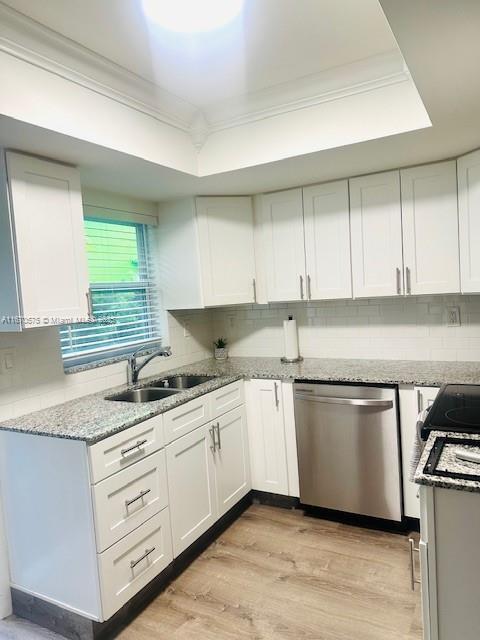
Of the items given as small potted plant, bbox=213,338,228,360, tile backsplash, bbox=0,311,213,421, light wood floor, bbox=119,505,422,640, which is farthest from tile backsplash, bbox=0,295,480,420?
light wood floor, bbox=119,505,422,640

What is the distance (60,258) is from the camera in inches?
85.0

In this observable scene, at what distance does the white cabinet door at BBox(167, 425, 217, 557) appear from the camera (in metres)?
2.34

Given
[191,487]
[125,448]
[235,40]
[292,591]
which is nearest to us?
[235,40]

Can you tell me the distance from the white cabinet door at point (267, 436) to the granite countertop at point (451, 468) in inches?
57.2

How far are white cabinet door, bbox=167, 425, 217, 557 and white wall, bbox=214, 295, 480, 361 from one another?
119cm

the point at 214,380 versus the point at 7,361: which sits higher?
the point at 7,361

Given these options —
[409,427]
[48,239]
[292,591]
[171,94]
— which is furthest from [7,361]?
[409,427]

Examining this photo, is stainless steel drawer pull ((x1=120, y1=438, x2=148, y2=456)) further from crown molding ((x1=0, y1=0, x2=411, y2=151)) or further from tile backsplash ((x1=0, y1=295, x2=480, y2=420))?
crown molding ((x1=0, y1=0, x2=411, y2=151))

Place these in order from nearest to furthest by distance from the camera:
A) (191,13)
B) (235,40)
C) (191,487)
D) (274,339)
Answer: (191,13), (235,40), (191,487), (274,339)

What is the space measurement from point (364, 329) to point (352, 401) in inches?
30.4

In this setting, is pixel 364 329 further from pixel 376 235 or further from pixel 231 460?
pixel 231 460

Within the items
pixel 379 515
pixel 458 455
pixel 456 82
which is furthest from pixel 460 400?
pixel 456 82

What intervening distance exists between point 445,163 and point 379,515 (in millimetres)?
2120

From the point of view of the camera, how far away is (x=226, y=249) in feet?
10.7
